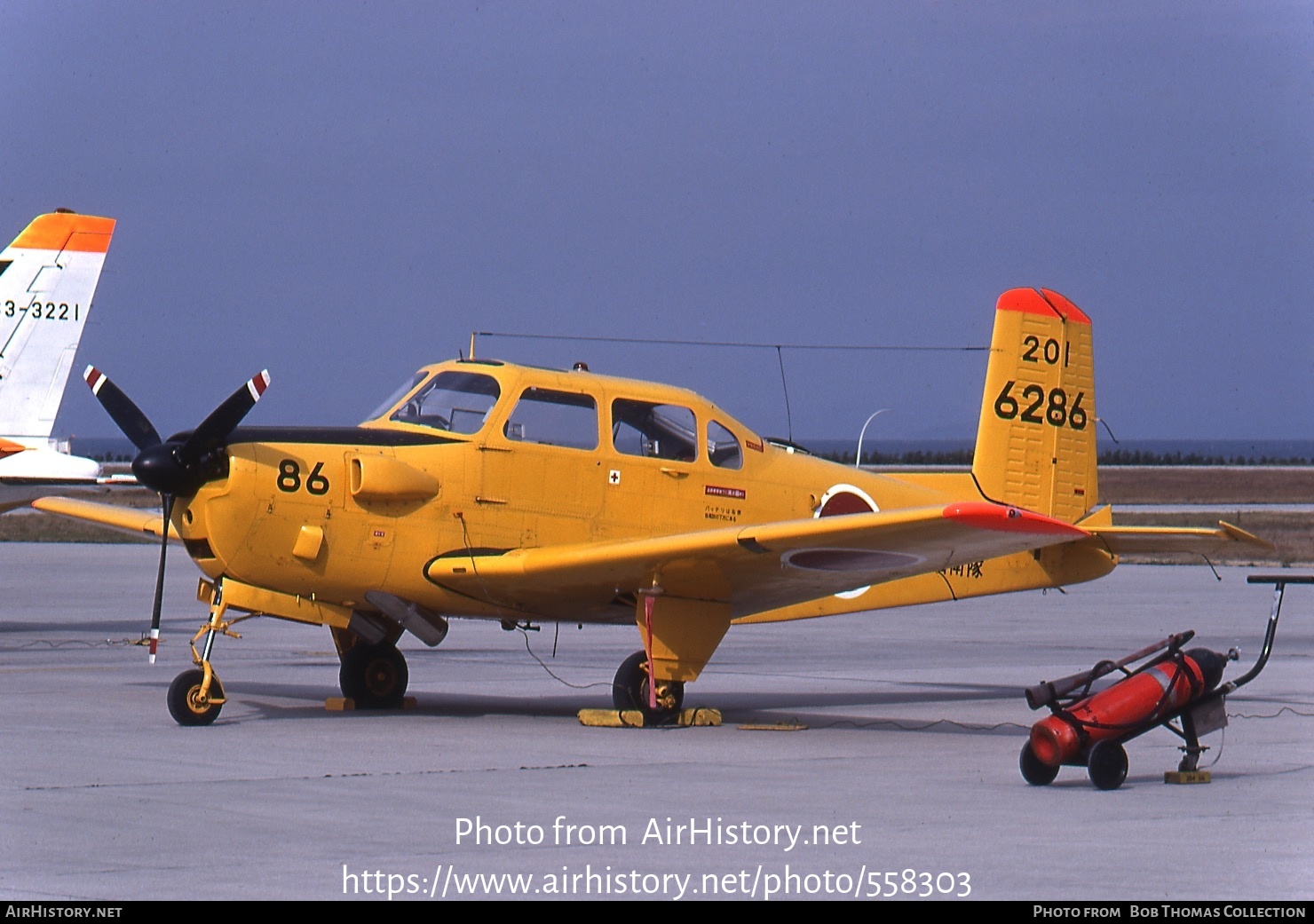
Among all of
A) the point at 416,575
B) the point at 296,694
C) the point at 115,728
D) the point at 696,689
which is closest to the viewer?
the point at 115,728

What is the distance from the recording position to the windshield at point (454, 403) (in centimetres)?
1292

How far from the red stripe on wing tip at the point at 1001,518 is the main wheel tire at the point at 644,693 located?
285 cm

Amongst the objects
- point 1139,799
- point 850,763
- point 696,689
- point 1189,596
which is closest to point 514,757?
point 850,763

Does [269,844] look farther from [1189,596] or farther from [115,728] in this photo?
[1189,596]

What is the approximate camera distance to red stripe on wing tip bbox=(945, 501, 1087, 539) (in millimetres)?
10797

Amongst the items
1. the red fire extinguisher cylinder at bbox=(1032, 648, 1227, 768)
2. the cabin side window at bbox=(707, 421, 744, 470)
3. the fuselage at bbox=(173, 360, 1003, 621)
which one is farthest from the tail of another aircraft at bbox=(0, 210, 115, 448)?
the red fire extinguisher cylinder at bbox=(1032, 648, 1227, 768)

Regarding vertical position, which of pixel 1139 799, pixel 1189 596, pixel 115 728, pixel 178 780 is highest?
pixel 1139 799

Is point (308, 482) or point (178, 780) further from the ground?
point (308, 482)

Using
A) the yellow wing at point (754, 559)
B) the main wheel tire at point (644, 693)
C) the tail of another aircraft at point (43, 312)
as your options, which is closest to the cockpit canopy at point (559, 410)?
the yellow wing at point (754, 559)

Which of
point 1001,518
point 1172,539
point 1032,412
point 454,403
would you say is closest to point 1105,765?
point 1001,518

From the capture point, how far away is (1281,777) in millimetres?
10062

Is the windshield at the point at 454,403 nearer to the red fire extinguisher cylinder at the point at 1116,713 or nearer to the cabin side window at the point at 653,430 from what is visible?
the cabin side window at the point at 653,430

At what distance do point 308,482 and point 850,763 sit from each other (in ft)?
14.4

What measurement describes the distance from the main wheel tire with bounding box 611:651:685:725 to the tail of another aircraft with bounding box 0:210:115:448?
10.5m
